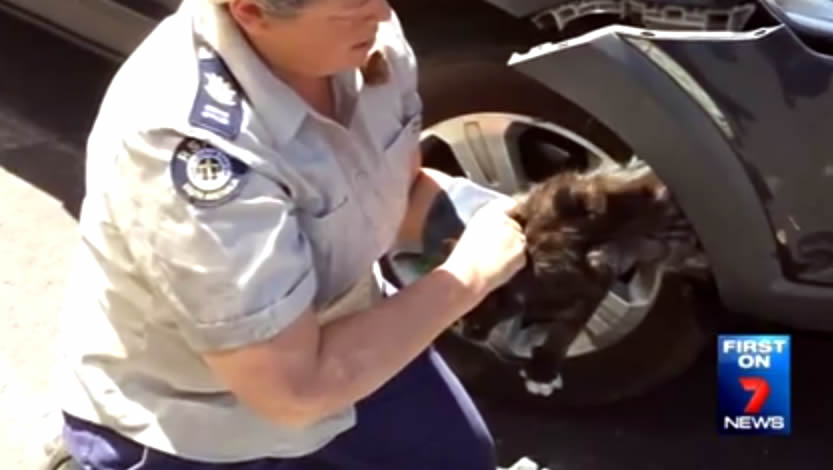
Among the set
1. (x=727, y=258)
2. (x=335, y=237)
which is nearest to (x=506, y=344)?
(x=727, y=258)

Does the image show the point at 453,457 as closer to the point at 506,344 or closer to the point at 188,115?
the point at 506,344

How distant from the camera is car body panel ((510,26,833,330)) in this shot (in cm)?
257

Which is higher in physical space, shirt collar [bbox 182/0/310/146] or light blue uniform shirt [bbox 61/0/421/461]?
shirt collar [bbox 182/0/310/146]

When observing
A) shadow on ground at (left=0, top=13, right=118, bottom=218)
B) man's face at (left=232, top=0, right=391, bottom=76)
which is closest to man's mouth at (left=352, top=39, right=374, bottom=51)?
man's face at (left=232, top=0, right=391, bottom=76)

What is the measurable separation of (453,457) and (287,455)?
13.4 inches

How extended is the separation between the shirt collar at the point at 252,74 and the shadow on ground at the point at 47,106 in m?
2.13

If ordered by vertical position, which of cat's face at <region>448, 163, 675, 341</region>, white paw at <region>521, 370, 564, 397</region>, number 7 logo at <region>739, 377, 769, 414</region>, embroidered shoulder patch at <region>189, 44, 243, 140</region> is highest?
embroidered shoulder patch at <region>189, 44, 243, 140</region>

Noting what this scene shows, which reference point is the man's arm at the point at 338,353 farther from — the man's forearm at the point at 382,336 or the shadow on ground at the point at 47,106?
the shadow on ground at the point at 47,106

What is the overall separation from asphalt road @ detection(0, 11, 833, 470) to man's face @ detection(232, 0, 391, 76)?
1255 mm

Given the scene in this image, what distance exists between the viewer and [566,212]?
2453 millimetres

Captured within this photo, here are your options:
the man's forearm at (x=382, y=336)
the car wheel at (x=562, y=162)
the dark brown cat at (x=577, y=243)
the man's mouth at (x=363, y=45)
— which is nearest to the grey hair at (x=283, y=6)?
the man's mouth at (x=363, y=45)

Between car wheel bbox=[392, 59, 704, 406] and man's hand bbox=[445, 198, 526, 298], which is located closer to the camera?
man's hand bbox=[445, 198, 526, 298]

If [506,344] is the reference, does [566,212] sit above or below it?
above

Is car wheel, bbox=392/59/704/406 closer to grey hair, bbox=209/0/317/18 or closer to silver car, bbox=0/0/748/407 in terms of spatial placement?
silver car, bbox=0/0/748/407
